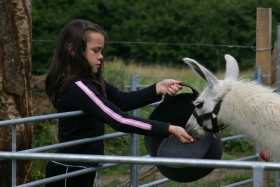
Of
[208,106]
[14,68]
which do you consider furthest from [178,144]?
[14,68]

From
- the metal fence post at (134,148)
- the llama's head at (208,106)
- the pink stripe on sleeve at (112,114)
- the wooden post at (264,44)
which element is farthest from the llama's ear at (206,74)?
the wooden post at (264,44)

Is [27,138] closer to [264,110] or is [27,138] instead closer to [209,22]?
[264,110]

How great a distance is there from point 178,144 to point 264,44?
182cm

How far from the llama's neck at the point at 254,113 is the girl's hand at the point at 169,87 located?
358 mm

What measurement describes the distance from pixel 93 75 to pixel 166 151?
1.01m

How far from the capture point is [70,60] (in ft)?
14.6

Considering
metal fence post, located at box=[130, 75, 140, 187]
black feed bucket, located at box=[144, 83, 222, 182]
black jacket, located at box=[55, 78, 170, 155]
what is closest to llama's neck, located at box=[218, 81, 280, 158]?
black feed bucket, located at box=[144, 83, 222, 182]

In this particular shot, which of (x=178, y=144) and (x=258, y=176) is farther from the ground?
(x=258, y=176)

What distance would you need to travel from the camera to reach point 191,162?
2750mm

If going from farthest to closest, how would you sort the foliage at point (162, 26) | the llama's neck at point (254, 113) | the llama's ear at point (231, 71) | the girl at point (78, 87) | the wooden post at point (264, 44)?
the foliage at point (162, 26)
the wooden post at point (264, 44)
the llama's ear at point (231, 71)
the llama's neck at point (254, 113)
the girl at point (78, 87)

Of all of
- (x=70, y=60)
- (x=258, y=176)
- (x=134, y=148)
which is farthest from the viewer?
(x=134, y=148)

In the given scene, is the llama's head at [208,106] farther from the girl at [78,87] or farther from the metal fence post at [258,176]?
the metal fence post at [258,176]

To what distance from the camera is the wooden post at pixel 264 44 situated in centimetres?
648

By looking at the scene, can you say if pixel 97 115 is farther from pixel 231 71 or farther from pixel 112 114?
pixel 231 71
